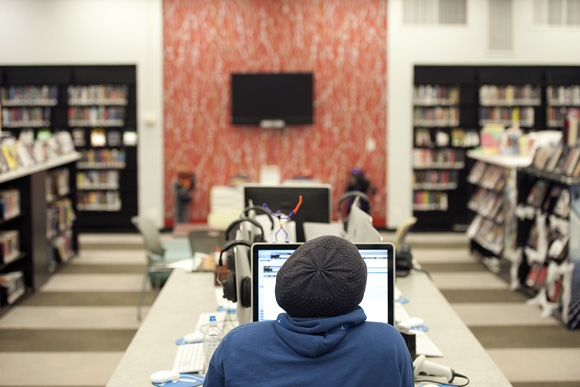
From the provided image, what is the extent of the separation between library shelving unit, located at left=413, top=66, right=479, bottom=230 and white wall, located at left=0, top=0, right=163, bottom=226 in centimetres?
401

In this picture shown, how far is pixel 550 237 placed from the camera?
6746 mm

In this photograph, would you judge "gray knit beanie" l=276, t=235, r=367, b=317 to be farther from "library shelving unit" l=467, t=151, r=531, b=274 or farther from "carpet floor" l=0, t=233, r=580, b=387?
"library shelving unit" l=467, t=151, r=531, b=274

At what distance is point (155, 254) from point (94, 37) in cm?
512

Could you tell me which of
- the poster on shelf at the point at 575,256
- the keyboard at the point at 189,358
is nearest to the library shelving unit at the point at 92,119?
the poster on shelf at the point at 575,256

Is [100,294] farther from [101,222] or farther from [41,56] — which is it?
[41,56]

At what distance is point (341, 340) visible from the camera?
1882 millimetres

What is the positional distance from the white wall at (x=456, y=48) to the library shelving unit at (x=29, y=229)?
198 inches

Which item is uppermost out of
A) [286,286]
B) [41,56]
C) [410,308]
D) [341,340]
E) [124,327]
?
[41,56]

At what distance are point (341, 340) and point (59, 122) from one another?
9.78 m

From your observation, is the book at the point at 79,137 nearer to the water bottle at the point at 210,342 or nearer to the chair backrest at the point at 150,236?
the chair backrest at the point at 150,236

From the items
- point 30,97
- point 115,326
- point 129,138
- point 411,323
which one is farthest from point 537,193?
point 30,97

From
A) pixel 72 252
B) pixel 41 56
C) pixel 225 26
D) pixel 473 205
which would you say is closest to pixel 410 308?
pixel 473 205

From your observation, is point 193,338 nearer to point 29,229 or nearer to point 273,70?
point 29,229

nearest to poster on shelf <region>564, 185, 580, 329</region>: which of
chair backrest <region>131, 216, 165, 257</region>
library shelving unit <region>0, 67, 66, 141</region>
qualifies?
chair backrest <region>131, 216, 165, 257</region>
